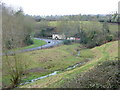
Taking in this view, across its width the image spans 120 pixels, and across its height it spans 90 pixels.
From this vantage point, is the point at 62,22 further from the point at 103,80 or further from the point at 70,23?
the point at 103,80

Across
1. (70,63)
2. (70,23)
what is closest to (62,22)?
(70,23)

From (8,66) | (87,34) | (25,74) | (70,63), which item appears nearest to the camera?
(8,66)

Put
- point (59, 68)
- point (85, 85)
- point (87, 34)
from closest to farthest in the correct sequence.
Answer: point (85, 85) → point (59, 68) → point (87, 34)

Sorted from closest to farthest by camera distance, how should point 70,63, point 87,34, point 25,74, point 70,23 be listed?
point 25,74 < point 70,63 < point 87,34 < point 70,23

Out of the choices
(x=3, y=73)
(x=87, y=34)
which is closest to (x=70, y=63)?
(x=3, y=73)

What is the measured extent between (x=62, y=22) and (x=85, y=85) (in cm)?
4763

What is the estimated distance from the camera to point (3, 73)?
17766mm

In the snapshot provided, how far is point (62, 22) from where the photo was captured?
5550cm

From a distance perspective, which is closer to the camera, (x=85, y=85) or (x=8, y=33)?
(x=85, y=85)

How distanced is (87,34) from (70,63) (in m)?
21.7

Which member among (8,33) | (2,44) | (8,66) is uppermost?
(8,33)

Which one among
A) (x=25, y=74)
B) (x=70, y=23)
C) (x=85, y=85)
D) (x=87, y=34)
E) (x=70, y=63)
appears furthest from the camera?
(x=70, y=23)

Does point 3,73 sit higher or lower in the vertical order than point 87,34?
lower

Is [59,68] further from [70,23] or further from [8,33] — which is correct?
[70,23]
